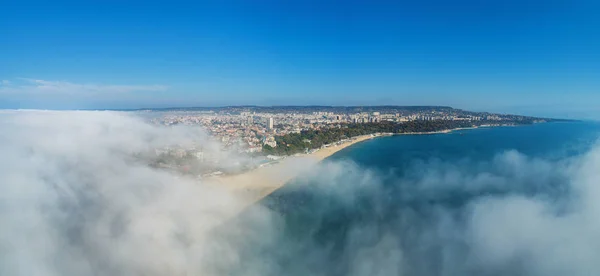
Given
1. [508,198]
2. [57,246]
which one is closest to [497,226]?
[508,198]

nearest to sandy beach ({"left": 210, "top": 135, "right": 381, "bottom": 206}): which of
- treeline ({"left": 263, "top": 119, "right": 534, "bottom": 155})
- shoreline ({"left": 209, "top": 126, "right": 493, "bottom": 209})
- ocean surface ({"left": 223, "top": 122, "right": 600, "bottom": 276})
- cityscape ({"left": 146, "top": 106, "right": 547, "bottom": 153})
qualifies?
shoreline ({"left": 209, "top": 126, "right": 493, "bottom": 209})

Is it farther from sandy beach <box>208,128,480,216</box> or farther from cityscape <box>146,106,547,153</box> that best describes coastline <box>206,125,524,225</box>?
A: cityscape <box>146,106,547,153</box>

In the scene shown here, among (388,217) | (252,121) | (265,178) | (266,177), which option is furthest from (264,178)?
(252,121)

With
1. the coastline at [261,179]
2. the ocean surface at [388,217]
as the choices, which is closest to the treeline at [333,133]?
the coastline at [261,179]

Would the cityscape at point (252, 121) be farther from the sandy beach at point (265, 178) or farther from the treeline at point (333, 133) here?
the sandy beach at point (265, 178)

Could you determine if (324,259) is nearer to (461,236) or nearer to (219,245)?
(219,245)

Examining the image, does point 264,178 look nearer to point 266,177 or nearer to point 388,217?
point 266,177

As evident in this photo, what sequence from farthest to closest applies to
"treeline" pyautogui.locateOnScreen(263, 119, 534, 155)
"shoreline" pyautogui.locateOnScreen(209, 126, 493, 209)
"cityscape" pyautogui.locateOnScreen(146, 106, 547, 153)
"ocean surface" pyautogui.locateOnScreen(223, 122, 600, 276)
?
"treeline" pyautogui.locateOnScreen(263, 119, 534, 155) → "cityscape" pyautogui.locateOnScreen(146, 106, 547, 153) → "shoreline" pyautogui.locateOnScreen(209, 126, 493, 209) → "ocean surface" pyautogui.locateOnScreen(223, 122, 600, 276)
